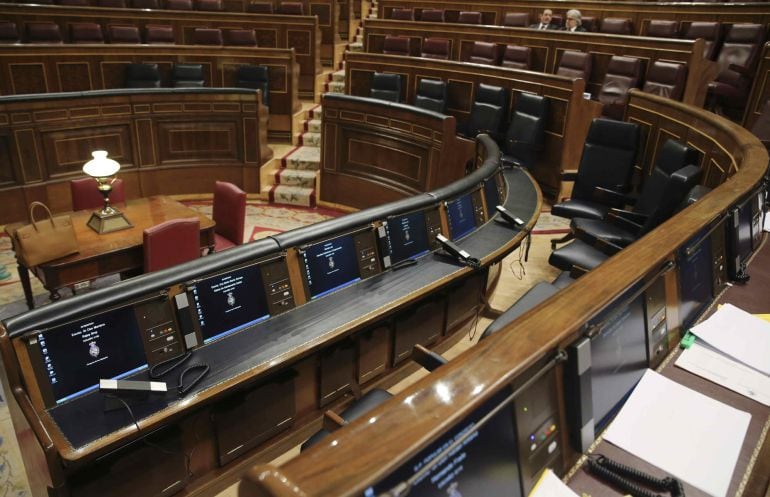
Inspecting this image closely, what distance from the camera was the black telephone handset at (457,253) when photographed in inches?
108

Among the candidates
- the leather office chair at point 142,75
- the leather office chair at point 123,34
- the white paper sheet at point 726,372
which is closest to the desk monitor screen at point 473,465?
the white paper sheet at point 726,372

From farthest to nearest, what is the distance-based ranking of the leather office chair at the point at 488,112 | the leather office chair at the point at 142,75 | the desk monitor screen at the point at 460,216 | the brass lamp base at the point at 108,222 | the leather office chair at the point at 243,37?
1. the leather office chair at the point at 243,37
2. the leather office chair at the point at 142,75
3. the leather office chair at the point at 488,112
4. the brass lamp base at the point at 108,222
5. the desk monitor screen at the point at 460,216

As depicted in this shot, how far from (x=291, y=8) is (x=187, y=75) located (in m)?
2.50

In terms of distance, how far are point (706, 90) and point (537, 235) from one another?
7.47 ft

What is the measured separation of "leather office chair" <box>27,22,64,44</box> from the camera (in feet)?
21.1

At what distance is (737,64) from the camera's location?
18.1 ft

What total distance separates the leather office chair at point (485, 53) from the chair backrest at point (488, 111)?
95cm

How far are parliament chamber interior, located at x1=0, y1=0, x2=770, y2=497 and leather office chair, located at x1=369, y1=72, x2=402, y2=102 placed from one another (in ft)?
0.10

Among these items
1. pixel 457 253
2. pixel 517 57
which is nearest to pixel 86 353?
pixel 457 253

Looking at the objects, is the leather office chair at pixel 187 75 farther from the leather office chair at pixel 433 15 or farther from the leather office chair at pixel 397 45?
the leather office chair at pixel 433 15

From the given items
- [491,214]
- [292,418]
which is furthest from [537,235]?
[292,418]

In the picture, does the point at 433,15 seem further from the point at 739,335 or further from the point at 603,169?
the point at 739,335

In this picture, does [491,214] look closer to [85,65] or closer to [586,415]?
[586,415]

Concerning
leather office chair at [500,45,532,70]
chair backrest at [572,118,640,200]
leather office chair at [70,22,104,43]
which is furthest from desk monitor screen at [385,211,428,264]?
leather office chair at [70,22,104,43]
